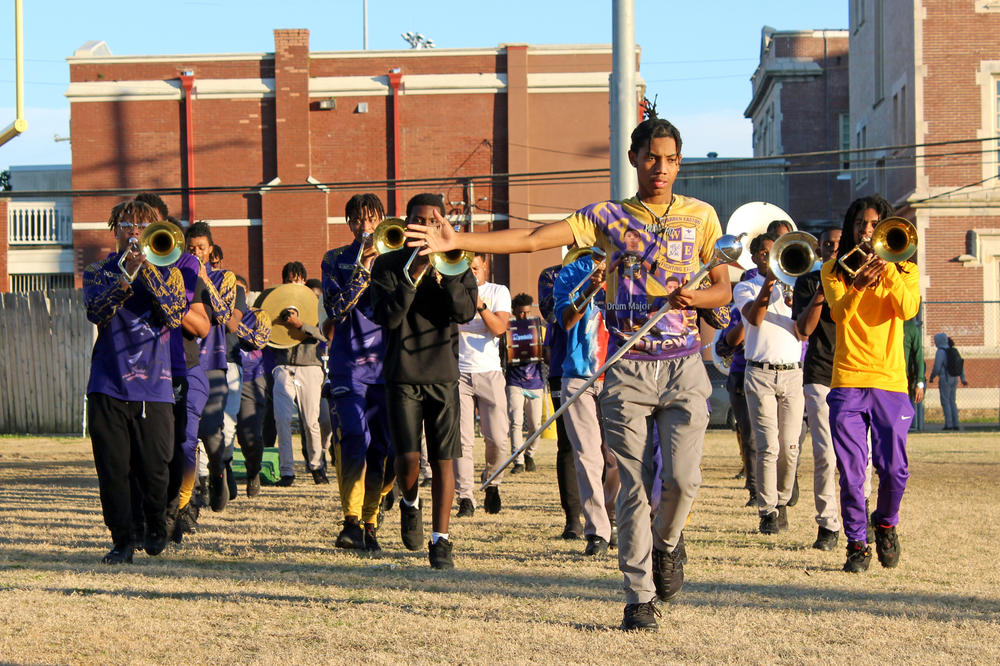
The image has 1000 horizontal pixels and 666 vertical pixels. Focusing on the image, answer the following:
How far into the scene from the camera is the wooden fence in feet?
81.4

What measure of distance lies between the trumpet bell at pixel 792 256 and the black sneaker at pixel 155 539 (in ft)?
13.4

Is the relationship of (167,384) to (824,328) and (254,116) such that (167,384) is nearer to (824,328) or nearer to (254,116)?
A: (824,328)

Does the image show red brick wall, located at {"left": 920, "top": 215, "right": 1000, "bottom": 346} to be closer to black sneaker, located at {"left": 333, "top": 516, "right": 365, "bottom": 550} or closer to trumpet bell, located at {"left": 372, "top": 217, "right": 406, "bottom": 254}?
black sneaker, located at {"left": 333, "top": 516, "right": 365, "bottom": 550}

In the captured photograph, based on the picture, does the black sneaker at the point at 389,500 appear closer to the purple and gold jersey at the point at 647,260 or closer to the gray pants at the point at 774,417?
the gray pants at the point at 774,417

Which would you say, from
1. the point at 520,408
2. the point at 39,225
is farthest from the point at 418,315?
the point at 39,225

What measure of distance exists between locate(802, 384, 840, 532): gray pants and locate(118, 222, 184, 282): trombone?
4260mm

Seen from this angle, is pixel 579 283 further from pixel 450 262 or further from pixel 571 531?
pixel 571 531

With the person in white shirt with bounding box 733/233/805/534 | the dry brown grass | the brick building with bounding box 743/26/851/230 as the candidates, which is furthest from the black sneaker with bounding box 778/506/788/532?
the brick building with bounding box 743/26/851/230

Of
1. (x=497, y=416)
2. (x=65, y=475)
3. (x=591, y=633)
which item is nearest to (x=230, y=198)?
(x=65, y=475)

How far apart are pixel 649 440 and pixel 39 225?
37504 millimetres

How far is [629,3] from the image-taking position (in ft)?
44.4

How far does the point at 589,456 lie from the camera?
8.47 metres

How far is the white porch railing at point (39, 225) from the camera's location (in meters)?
40.1

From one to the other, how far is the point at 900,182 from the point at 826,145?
730 inches
